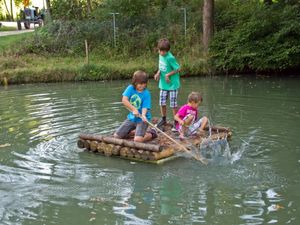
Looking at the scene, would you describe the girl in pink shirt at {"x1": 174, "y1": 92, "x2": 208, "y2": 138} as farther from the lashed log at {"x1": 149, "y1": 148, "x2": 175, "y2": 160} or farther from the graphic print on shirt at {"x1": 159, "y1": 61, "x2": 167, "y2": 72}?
the graphic print on shirt at {"x1": 159, "y1": 61, "x2": 167, "y2": 72}

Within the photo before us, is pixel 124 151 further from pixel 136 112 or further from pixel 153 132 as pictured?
pixel 153 132

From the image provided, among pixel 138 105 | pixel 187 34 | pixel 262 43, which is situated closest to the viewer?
pixel 138 105

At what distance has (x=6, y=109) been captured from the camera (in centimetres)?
1337

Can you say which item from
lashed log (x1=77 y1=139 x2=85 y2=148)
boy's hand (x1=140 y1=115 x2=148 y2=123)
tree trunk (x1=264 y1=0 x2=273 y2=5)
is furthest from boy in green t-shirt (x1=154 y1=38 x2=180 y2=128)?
tree trunk (x1=264 y1=0 x2=273 y2=5)

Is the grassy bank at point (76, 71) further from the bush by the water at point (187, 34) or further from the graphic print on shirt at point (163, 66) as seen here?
the graphic print on shirt at point (163, 66)

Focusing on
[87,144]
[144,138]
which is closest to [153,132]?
[144,138]

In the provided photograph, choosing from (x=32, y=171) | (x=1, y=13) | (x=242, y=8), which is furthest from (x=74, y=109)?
(x=1, y=13)

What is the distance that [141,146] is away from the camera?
7766mm

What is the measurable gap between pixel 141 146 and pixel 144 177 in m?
0.77

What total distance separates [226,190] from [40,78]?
1486 centimetres

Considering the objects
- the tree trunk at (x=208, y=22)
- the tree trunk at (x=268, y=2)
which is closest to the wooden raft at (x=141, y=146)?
the tree trunk at (x=208, y=22)

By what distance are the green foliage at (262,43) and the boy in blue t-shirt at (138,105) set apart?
40.3ft

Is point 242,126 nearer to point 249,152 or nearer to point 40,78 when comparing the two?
point 249,152

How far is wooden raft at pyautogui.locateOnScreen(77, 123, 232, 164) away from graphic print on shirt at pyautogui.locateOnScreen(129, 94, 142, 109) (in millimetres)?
567
